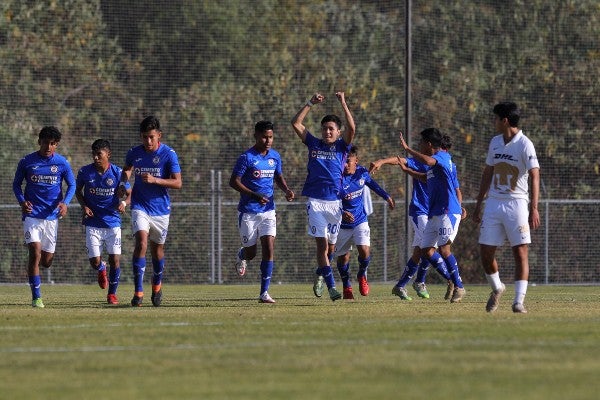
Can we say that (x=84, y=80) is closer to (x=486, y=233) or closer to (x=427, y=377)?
(x=486, y=233)

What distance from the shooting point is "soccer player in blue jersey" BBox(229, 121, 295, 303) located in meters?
16.9

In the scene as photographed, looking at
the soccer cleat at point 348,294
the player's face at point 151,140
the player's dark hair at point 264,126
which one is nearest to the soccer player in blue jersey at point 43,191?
the player's face at point 151,140

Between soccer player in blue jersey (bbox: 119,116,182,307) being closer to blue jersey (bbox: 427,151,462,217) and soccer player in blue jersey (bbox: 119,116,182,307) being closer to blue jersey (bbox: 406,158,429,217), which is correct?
blue jersey (bbox: 427,151,462,217)

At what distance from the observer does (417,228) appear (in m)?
19.8

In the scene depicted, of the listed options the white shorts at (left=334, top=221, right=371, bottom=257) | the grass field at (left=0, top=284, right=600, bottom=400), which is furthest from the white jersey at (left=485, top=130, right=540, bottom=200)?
the white shorts at (left=334, top=221, right=371, bottom=257)

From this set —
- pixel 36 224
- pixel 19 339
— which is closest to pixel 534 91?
pixel 36 224

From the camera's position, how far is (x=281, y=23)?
34.6m

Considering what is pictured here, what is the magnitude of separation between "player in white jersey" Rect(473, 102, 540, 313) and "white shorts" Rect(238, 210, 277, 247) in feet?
12.2

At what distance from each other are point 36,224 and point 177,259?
13949 mm

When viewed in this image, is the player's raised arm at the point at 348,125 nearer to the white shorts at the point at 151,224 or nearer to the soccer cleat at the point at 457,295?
the soccer cleat at the point at 457,295

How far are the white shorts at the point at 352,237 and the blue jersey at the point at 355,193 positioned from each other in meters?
0.07

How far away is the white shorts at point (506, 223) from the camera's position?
13742 millimetres

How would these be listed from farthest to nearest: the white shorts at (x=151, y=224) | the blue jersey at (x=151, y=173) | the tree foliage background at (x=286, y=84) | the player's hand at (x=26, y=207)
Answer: the tree foliage background at (x=286, y=84) < the player's hand at (x=26, y=207) < the blue jersey at (x=151, y=173) < the white shorts at (x=151, y=224)

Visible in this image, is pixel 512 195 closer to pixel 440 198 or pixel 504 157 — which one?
pixel 504 157
